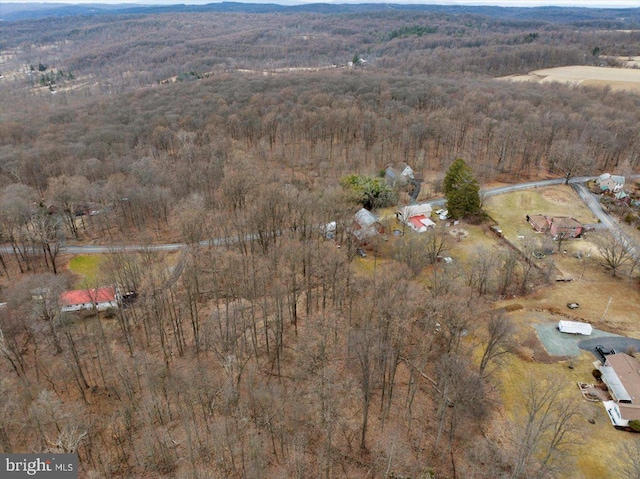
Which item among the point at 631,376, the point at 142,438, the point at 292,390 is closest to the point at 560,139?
the point at 631,376

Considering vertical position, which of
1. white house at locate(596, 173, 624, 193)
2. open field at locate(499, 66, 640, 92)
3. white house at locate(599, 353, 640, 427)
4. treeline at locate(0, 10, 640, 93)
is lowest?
white house at locate(599, 353, 640, 427)

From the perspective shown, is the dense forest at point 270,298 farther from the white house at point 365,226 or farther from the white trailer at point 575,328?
the white trailer at point 575,328

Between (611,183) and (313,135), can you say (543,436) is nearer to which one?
(611,183)

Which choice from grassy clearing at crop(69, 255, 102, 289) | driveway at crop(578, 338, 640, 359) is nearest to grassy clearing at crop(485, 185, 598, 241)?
driveway at crop(578, 338, 640, 359)

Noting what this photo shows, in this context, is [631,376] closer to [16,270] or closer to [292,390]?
[292,390]
